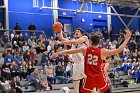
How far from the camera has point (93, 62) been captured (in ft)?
24.8

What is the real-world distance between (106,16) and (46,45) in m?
11.6

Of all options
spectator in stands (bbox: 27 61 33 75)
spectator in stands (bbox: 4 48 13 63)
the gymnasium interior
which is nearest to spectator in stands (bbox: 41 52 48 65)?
the gymnasium interior

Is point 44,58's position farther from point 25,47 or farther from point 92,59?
point 92,59

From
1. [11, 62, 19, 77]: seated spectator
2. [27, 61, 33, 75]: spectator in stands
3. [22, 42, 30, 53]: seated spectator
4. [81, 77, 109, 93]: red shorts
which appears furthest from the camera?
[22, 42, 30, 53]: seated spectator

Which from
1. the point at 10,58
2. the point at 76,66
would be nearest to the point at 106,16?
the point at 10,58

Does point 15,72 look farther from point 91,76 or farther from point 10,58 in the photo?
point 91,76

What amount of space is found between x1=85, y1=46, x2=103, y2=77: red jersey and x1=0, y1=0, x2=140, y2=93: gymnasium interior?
8.57 meters

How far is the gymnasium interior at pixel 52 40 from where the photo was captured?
18.0 metres

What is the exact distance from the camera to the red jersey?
24.6ft

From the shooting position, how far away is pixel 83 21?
30953mm

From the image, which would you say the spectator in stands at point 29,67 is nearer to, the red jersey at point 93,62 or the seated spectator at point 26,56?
the seated spectator at point 26,56

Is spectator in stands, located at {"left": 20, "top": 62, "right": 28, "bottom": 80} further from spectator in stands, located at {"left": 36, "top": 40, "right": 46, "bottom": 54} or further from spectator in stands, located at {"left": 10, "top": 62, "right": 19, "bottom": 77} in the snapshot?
spectator in stands, located at {"left": 36, "top": 40, "right": 46, "bottom": 54}

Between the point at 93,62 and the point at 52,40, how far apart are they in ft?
52.6

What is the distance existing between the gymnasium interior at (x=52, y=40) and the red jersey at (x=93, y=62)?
8.57m
